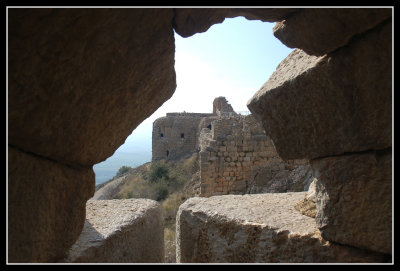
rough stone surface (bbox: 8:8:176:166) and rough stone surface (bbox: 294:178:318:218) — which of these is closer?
rough stone surface (bbox: 8:8:176:166)

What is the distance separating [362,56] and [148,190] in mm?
14057

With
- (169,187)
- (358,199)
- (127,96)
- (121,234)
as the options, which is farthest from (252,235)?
(169,187)

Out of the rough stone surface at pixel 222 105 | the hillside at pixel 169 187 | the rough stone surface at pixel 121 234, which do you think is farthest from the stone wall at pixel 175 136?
the rough stone surface at pixel 121 234

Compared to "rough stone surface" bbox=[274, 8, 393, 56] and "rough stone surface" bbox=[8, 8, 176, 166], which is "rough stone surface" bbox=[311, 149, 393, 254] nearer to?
"rough stone surface" bbox=[274, 8, 393, 56]

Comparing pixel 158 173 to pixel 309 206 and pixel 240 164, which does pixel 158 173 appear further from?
pixel 309 206

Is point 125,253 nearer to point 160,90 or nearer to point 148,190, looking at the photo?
point 160,90

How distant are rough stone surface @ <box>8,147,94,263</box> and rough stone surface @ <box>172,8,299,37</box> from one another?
42.8 inches

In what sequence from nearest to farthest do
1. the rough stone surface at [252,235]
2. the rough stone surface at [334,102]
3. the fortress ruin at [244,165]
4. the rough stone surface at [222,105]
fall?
1. the rough stone surface at [334,102]
2. the rough stone surface at [252,235]
3. the fortress ruin at [244,165]
4. the rough stone surface at [222,105]

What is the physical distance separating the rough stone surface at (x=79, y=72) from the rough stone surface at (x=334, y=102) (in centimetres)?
81

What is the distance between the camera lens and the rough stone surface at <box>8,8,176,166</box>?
1.33m

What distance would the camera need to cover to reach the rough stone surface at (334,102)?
1.60 meters

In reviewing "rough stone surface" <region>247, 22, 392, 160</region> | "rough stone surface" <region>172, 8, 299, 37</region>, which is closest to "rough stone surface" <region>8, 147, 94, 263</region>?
"rough stone surface" <region>172, 8, 299, 37</region>

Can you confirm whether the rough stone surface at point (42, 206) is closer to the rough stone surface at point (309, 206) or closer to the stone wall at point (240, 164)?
the rough stone surface at point (309, 206)

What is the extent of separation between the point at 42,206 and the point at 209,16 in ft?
4.58
